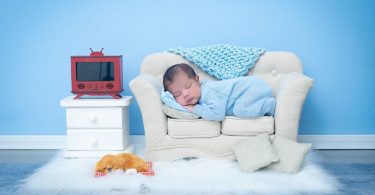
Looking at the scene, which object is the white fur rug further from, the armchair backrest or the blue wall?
the blue wall

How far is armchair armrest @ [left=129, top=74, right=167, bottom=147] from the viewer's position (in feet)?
10.1

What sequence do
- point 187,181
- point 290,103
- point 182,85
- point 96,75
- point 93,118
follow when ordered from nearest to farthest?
point 187,181 → point 290,103 → point 182,85 → point 93,118 → point 96,75

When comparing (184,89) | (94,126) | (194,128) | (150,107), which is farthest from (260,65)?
(94,126)

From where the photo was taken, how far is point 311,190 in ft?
8.24

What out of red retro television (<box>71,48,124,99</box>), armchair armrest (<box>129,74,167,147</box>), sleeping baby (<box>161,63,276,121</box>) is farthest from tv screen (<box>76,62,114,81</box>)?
sleeping baby (<box>161,63,276,121</box>)

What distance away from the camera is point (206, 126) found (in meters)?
3.05

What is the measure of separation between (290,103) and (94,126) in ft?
4.56

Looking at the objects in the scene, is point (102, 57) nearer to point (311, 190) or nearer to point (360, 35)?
point (311, 190)

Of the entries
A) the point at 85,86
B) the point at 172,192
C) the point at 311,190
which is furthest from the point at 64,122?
the point at 311,190

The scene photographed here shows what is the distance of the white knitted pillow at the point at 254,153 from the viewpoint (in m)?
2.79

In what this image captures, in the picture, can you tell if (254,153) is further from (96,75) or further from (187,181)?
(96,75)

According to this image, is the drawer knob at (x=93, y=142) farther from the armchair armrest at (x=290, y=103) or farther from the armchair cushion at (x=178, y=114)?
the armchair armrest at (x=290, y=103)

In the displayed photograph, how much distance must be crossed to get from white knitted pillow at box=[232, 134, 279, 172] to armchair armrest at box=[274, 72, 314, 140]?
5.9 inches

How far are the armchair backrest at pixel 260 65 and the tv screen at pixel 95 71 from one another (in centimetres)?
26
